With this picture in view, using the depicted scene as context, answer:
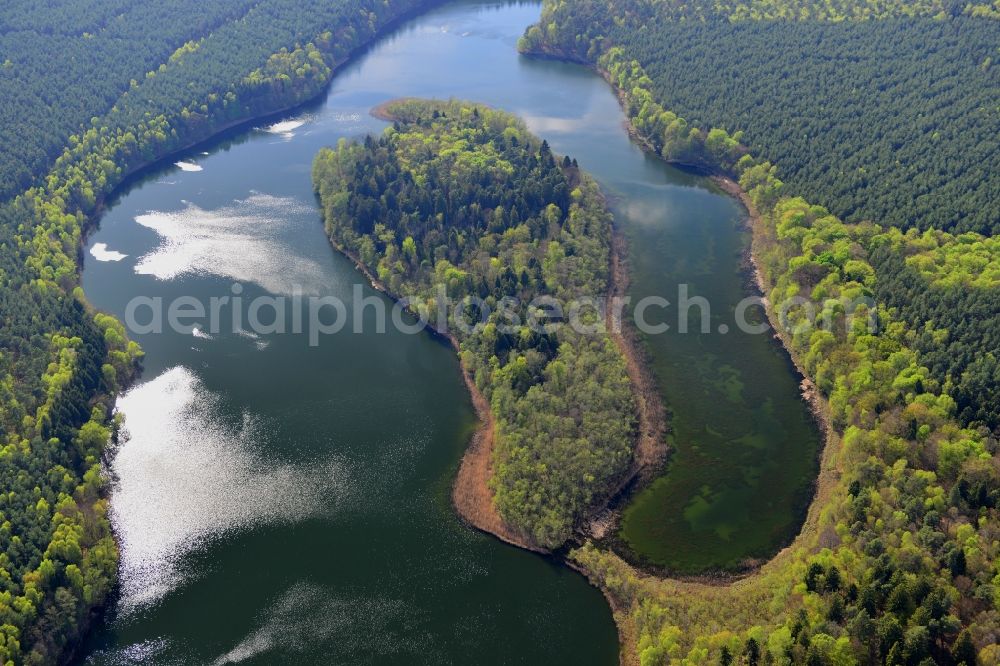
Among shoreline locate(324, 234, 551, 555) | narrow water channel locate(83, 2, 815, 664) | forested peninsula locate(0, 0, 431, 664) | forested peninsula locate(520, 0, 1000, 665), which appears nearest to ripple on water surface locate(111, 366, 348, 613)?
narrow water channel locate(83, 2, 815, 664)

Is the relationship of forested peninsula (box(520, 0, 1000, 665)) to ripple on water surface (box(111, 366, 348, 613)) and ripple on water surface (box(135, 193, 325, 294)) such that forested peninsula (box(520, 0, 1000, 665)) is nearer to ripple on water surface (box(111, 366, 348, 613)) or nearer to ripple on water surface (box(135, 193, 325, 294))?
ripple on water surface (box(111, 366, 348, 613))

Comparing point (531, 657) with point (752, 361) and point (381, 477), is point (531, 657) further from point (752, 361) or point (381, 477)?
point (752, 361)

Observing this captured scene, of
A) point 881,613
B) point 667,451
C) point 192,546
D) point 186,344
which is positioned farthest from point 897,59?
point 192,546

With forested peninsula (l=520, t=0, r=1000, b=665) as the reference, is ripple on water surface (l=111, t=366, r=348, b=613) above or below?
below

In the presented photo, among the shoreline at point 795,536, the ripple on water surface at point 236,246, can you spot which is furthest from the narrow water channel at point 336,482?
the shoreline at point 795,536

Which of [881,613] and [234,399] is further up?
[881,613]

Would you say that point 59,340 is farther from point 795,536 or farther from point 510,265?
point 795,536
